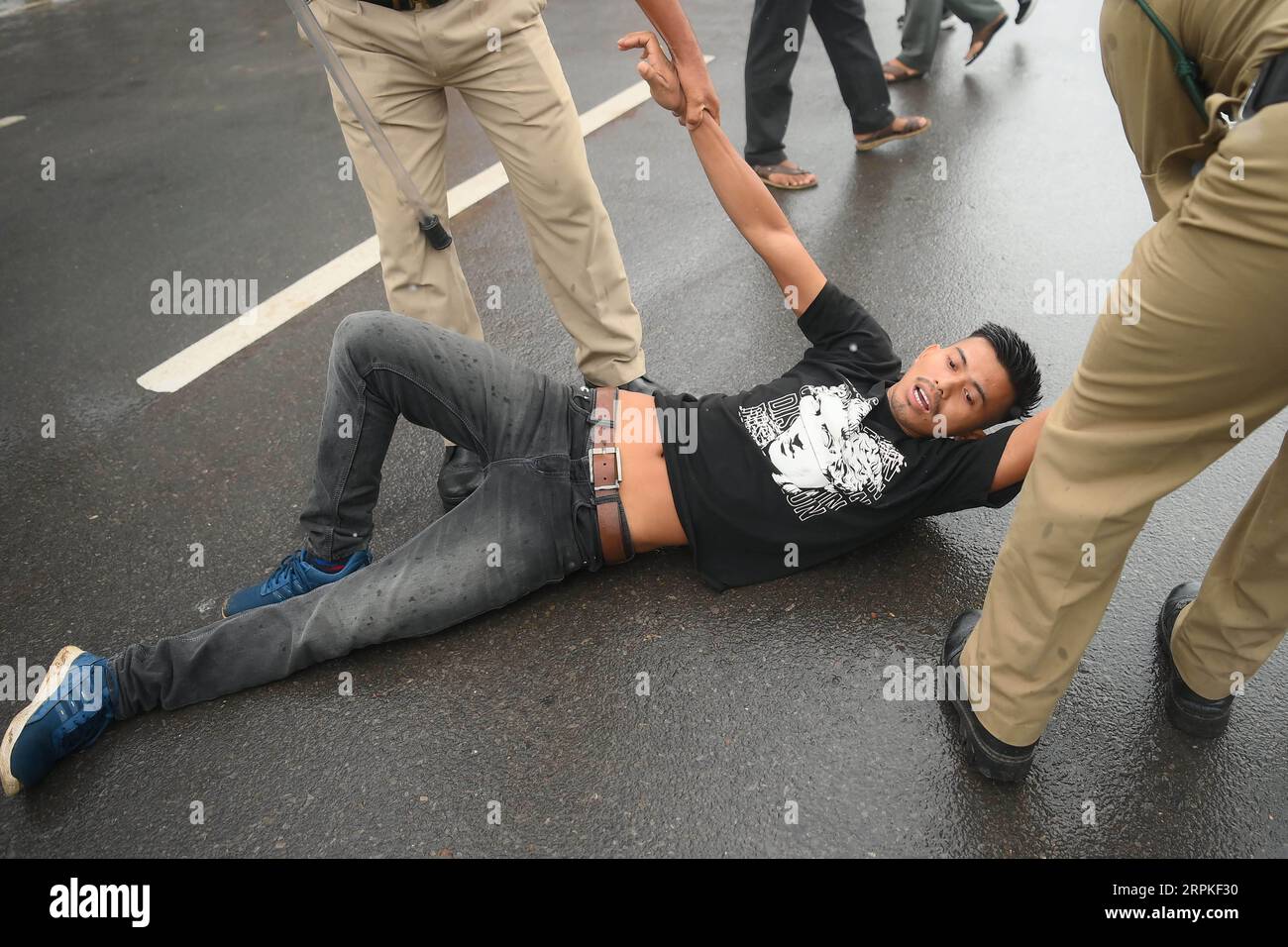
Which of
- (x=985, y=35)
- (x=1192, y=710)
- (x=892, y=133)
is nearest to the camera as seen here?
(x=1192, y=710)

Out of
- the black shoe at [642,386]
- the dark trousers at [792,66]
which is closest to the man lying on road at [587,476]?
the black shoe at [642,386]

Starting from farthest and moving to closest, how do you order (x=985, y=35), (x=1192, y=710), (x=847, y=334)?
(x=985, y=35), (x=847, y=334), (x=1192, y=710)

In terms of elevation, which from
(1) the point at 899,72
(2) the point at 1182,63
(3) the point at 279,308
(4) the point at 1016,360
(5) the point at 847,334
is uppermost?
(2) the point at 1182,63

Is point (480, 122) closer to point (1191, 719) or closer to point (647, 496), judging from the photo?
A: point (647, 496)

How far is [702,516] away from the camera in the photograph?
2.58m

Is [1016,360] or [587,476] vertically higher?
[1016,360]

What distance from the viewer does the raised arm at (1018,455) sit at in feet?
7.87

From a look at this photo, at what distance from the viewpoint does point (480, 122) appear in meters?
2.97

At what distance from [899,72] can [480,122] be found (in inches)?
144

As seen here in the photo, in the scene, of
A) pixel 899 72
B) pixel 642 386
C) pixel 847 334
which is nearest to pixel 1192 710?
pixel 847 334

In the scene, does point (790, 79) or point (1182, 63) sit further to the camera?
point (790, 79)

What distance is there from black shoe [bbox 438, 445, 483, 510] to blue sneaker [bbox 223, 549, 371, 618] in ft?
1.29
